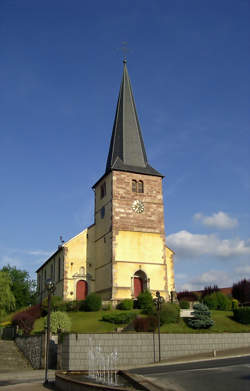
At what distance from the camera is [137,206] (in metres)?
41.9

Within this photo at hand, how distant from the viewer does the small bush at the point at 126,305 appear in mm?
35438

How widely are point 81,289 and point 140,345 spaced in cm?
2162

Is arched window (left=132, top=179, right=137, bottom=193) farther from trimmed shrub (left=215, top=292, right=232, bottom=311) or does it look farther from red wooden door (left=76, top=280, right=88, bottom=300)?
trimmed shrub (left=215, top=292, right=232, bottom=311)

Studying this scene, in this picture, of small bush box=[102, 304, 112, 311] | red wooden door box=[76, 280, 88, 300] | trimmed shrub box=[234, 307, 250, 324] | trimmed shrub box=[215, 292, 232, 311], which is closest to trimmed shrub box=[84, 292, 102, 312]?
small bush box=[102, 304, 112, 311]

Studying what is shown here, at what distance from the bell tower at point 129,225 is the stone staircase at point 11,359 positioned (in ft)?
42.7

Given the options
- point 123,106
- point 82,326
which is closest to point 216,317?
point 82,326

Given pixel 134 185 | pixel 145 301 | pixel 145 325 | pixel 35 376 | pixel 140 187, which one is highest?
pixel 134 185

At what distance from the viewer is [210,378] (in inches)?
522

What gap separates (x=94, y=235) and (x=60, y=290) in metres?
7.25

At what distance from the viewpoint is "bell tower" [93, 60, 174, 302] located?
39219 mm

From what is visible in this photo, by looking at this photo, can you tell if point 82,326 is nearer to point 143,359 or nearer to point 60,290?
point 143,359

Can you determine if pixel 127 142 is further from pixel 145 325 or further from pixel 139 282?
pixel 145 325

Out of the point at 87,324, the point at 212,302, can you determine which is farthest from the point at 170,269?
the point at 87,324

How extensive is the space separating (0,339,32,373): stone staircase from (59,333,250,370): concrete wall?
13.6 ft
